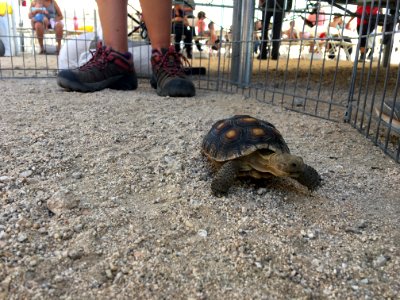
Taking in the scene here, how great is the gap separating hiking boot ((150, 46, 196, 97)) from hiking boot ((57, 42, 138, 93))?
0.71 ft

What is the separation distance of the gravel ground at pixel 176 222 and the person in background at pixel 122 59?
0.90 m

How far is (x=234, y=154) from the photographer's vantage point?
4.37 ft

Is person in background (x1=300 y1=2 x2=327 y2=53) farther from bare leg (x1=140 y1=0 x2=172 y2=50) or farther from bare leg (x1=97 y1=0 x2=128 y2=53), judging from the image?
bare leg (x1=97 y1=0 x2=128 y2=53)

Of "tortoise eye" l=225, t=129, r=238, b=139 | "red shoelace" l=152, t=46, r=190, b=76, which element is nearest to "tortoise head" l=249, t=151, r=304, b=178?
"tortoise eye" l=225, t=129, r=238, b=139

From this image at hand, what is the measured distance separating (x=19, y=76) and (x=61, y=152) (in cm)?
271

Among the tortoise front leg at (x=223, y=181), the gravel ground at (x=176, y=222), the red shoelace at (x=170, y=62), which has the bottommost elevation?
the gravel ground at (x=176, y=222)

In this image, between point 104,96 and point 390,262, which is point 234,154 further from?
point 104,96

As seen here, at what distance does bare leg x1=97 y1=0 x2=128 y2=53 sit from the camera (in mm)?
2736

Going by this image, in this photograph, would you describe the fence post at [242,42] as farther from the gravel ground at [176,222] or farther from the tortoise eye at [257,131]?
the tortoise eye at [257,131]

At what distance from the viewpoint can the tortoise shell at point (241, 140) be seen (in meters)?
1.33

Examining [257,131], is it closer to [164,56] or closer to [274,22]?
[164,56]

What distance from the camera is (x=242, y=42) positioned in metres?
3.31

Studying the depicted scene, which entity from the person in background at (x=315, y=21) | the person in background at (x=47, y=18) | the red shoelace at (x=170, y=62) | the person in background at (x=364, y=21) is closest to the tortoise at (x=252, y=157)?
the person in background at (x=364, y=21)

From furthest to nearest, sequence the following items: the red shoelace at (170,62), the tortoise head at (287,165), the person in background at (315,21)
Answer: the red shoelace at (170,62) < the person in background at (315,21) < the tortoise head at (287,165)
